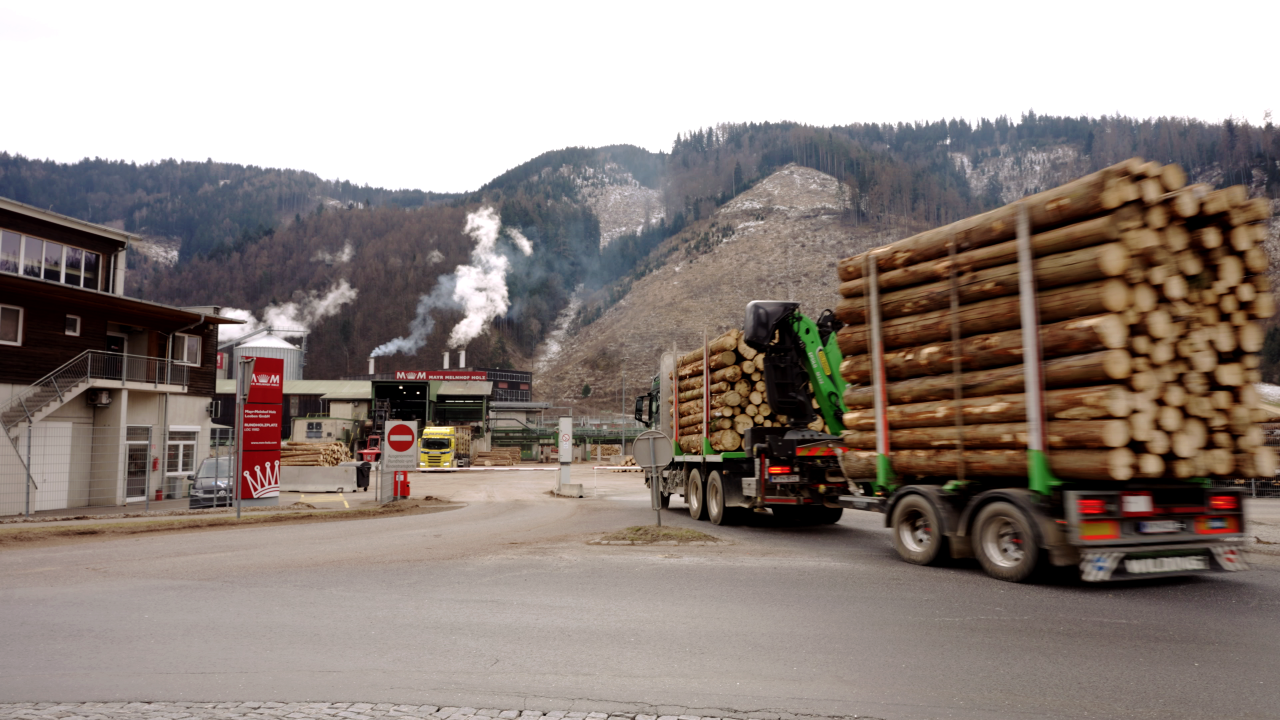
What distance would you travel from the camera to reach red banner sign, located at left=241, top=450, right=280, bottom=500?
19.0m

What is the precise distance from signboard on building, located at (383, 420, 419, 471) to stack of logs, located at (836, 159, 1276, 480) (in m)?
14.2

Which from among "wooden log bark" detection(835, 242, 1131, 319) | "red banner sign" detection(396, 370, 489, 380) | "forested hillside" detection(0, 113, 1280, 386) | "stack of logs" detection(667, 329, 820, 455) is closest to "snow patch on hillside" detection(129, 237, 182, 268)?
"forested hillside" detection(0, 113, 1280, 386)

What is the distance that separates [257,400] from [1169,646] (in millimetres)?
18769

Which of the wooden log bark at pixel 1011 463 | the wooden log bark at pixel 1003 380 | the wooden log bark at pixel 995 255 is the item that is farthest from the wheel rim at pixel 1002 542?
the wooden log bark at pixel 995 255

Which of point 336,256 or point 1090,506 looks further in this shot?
point 336,256

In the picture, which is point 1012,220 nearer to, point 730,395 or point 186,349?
point 730,395

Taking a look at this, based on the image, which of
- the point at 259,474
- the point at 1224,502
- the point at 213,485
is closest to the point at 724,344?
the point at 1224,502

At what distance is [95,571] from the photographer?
902 centimetres

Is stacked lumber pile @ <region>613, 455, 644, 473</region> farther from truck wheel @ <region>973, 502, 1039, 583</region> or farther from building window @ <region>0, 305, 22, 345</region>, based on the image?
truck wheel @ <region>973, 502, 1039, 583</region>

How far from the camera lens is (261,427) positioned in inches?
759

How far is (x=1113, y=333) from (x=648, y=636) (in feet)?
15.4

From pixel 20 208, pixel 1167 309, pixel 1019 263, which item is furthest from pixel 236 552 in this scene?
pixel 20 208

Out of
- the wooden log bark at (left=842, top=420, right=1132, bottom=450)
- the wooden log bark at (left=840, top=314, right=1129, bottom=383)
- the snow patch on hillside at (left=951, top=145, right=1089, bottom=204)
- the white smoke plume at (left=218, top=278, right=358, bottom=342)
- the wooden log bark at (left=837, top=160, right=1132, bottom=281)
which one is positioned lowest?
the wooden log bark at (left=842, top=420, right=1132, bottom=450)

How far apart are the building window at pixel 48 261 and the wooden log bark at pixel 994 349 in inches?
970
